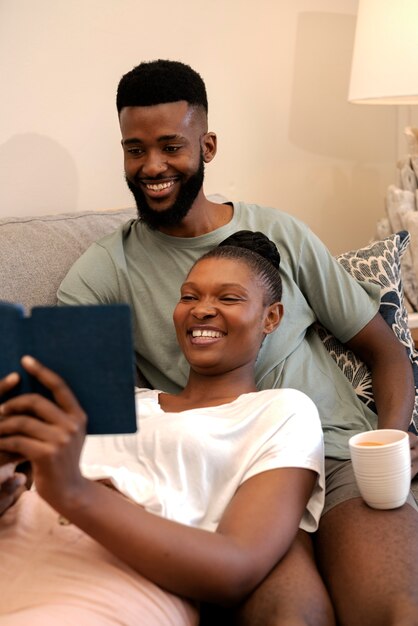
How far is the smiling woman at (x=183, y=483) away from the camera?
116cm

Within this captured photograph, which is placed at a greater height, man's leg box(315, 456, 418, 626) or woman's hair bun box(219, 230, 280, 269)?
woman's hair bun box(219, 230, 280, 269)

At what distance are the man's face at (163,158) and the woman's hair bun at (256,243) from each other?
0.14 metres

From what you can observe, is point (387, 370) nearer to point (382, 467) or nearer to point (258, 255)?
point (258, 255)

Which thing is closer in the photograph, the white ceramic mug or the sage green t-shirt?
the white ceramic mug

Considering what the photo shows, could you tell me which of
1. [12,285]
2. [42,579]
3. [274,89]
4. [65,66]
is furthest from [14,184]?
[42,579]

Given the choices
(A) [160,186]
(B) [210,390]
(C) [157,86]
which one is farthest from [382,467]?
(C) [157,86]

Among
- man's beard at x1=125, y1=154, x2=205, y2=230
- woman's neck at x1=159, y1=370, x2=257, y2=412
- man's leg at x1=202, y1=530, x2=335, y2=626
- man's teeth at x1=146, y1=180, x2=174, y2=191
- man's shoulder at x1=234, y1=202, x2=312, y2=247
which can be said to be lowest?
man's leg at x1=202, y1=530, x2=335, y2=626

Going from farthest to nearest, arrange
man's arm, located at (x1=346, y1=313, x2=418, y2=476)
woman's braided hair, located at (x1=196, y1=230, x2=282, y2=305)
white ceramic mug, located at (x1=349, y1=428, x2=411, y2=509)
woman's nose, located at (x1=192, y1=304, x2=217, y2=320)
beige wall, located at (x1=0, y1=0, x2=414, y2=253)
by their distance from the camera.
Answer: beige wall, located at (x1=0, y1=0, x2=414, y2=253) → man's arm, located at (x1=346, y1=313, x2=418, y2=476) → woman's braided hair, located at (x1=196, y1=230, x2=282, y2=305) → woman's nose, located at (x1=192, y1=304, x2=217, y2=320) → white ceramic mug, located at (x1=349, y1=428, x2=411, y2=509)

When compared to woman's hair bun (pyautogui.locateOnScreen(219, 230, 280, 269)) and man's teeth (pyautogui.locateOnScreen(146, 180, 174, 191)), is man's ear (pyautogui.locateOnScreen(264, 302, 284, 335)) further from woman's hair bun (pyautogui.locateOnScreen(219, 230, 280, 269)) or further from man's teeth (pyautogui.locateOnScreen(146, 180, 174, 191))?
man's teeth (pyautogui.locateOnScreen(146, 180, 174, 191))

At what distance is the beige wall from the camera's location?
92.0 inches

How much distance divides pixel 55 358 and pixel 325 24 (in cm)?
210

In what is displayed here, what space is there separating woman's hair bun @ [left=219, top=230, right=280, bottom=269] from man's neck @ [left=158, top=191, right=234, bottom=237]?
0.35 ft

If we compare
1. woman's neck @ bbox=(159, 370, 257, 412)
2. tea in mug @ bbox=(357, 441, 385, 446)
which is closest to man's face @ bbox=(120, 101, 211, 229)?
woman's neck @ bbox=(159, 370, 257, 412)

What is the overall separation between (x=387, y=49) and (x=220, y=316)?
1.20m
